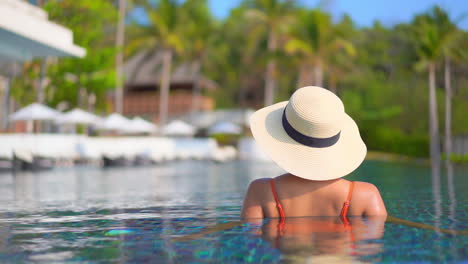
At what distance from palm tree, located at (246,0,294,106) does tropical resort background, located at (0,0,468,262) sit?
0.10 m

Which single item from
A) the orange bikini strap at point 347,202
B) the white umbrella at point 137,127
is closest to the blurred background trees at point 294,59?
the white umbrella at point 137,127

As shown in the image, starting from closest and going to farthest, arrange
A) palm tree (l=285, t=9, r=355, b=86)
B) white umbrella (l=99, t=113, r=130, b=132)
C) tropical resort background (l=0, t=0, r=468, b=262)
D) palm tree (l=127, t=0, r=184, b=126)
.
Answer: tropical resort background (l=0, t=0, r=468, b=262), white umbrella (l=99, t=113, r=130, b=132), palm tree (l=285, t=9, r=355, b=86), palm tree (l=127, t=0, r=184, b=126)

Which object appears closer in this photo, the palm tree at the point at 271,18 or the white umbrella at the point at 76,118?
the white umbrella at the point at 76,118

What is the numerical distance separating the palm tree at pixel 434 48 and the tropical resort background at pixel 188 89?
93 millimetres

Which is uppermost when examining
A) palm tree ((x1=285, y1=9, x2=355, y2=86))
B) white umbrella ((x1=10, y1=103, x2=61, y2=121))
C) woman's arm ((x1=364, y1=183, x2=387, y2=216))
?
palm tree ((x1=285, y1=9, x2=355, y2=86))

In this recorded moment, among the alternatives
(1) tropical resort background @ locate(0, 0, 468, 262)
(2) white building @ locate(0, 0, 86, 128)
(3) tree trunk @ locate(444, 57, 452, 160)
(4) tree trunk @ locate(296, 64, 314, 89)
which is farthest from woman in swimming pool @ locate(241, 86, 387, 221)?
(4) tree trunk @ locate(296, 64, 314, 89)

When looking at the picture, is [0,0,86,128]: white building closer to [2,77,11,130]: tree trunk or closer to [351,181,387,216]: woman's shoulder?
[2,77,11,130]: tree trunk

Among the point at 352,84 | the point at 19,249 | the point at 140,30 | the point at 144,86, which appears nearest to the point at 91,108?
the point at 140,30

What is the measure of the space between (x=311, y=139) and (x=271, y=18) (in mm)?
44330

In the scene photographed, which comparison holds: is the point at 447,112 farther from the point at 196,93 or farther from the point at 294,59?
the point at 196,93

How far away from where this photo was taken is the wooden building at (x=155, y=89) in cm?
5572

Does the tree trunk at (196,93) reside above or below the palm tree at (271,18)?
below

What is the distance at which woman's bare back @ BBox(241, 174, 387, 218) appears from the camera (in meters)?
4.84

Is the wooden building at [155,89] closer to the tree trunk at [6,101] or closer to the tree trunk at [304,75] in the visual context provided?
the tree trunk at [304,75]
